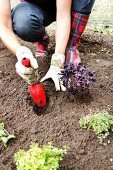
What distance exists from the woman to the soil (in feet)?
0.61

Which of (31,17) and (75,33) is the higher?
(31,17)

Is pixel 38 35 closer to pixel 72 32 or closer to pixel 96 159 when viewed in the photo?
pixel 72 32

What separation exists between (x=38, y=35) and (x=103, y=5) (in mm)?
1897

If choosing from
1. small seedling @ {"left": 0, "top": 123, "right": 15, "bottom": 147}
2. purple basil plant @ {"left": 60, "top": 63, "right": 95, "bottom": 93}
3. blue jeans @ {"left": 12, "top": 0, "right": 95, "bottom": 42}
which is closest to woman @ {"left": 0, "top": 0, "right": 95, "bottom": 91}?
blue jeans @ {"left": 12, "top": 0, "right": 95, "bottom": 42}

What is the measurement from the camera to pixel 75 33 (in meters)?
3.41

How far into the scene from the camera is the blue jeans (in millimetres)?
3262

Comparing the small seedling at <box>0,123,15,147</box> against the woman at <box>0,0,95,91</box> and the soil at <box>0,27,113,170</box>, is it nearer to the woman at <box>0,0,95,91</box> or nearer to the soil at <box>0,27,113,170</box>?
the soil at <box>0,27,113,170</box>

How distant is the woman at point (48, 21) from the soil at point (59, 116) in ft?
0.61

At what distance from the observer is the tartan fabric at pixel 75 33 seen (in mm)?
3348

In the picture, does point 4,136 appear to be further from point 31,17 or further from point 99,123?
point 31,17

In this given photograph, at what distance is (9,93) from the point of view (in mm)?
3152

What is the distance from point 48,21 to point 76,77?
0.91 metres

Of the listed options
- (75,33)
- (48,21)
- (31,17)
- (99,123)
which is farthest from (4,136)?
(48,21)

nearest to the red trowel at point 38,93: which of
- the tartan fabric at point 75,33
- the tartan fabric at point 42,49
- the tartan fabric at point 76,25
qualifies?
the tartan fabric at point 75,33
